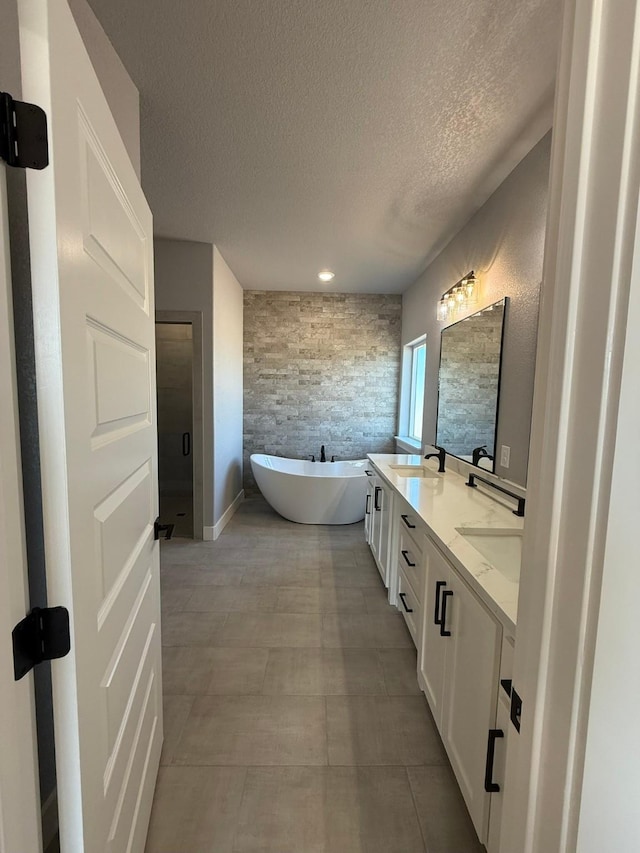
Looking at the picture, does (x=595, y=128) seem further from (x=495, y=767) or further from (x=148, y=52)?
(x=148, y=52)

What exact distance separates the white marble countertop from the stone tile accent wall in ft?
6.48

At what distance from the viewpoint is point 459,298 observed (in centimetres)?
270

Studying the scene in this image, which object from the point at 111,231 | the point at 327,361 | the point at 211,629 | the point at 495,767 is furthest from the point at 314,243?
the point at 495,767

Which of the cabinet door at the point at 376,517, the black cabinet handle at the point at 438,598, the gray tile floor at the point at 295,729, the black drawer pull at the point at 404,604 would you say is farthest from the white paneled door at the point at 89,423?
the cabinet door at the point at 376,517

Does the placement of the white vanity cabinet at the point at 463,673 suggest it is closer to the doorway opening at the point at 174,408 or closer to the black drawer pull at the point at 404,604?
the black drawer pull at the point at 404,604

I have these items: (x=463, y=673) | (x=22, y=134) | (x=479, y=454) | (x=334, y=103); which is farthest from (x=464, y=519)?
(x=334, y=103)

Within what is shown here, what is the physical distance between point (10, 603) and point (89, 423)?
12.7 inches

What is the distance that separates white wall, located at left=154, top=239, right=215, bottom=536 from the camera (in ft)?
11.0

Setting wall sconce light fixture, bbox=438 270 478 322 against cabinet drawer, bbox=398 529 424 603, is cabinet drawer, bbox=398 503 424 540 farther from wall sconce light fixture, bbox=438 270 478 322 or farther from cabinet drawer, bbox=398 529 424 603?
wall sconce light fixture, bbox=438 270 478 322

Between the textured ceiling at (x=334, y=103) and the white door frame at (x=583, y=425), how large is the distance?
122 centimetres

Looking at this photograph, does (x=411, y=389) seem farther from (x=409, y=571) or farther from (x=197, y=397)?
(x=409, y=571)

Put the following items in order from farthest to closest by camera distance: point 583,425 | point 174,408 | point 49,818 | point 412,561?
1. point 174,408
2. point 412,561
3. point 49,818
4. point 583,425

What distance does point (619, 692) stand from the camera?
0.46m

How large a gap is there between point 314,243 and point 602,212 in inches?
123
